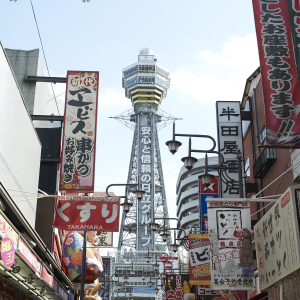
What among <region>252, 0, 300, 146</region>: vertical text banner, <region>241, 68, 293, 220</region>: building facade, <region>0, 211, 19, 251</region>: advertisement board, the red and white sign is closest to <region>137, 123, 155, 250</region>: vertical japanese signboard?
<region>241, 68, 293, 220</region>: building facade

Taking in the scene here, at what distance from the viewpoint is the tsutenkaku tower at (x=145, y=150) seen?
366 ft

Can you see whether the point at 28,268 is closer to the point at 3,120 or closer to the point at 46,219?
the point at 3,120

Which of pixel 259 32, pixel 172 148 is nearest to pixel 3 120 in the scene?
pixel 172 148

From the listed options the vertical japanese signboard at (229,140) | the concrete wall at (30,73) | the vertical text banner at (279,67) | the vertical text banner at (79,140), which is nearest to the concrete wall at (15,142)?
the vertical text banner at (79,140)

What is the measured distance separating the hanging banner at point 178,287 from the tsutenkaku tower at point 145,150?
2773 inches

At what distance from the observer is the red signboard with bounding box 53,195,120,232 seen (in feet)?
49.9

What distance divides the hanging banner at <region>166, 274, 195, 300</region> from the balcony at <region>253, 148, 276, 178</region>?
53.6 feet

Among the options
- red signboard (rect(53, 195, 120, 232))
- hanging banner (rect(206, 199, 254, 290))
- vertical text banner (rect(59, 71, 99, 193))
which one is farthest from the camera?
vertical text banner (rect(59, 71, 99, 193))

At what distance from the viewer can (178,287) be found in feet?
112

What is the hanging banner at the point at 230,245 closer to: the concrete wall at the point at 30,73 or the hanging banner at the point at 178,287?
the concrete wall at the point at 30,73

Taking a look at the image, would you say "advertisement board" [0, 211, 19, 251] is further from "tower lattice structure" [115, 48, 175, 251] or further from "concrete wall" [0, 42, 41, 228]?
"tower lattice structure" [115, 48, 175, 251]

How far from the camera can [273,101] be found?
33.0 ft

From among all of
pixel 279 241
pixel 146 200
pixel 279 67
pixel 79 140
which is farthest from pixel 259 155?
pixel 146 200

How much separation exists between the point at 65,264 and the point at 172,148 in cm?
922
